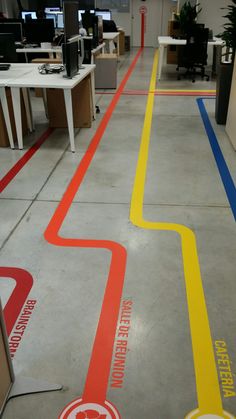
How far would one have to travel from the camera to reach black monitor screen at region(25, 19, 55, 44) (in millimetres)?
7246

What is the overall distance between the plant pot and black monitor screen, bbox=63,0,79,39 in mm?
2207

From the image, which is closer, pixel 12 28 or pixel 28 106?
pixel 28 106

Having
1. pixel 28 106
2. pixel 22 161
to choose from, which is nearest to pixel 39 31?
pixel 28 106

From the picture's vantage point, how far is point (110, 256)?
2.61 meters

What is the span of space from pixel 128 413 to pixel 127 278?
0.92 meters

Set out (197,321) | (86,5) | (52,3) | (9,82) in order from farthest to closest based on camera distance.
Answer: (52,3), (86,5), (9,82), (197,321)

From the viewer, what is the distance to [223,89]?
527 centimetres

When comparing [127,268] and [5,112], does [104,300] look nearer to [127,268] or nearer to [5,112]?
[127,268]

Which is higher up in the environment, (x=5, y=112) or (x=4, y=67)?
(x=4, y=67)

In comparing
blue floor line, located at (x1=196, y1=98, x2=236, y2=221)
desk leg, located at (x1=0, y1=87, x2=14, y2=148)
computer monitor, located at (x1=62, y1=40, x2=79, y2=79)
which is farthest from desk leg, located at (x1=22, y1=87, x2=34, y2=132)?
blue floor line, located at (x1=196, y1=98, x2=236, y2=221)

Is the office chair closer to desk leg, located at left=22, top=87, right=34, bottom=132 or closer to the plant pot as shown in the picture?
the plant pot

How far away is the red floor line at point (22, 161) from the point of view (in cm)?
374

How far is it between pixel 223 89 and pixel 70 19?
243 cm

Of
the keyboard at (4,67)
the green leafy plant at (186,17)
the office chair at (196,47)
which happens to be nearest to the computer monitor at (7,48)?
the keyboard at (4,67)
